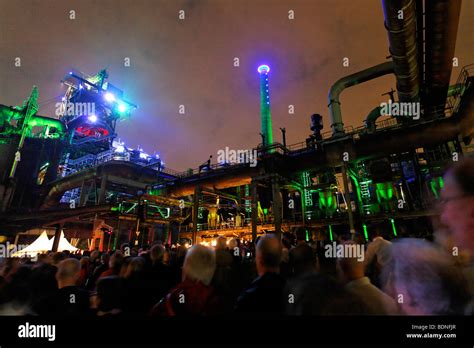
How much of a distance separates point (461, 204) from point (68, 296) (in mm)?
4370

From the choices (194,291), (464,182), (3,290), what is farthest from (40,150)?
(464,182)

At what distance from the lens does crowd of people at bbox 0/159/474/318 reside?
5.44 ft

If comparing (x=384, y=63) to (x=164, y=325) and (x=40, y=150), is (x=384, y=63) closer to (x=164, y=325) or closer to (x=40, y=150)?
(x=164, y=325)

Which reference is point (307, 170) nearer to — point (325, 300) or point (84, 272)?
point (84, 272)

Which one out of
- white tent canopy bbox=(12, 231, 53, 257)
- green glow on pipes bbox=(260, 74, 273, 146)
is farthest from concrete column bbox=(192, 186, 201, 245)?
green glow on pipes bbox=(260, 74, 273, 146)

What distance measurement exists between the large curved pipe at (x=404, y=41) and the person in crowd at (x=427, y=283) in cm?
1160

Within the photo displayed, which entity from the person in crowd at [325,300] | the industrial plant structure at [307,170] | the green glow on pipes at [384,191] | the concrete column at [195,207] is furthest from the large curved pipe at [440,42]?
the concrete column at [195,207]

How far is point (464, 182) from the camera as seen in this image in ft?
5.49

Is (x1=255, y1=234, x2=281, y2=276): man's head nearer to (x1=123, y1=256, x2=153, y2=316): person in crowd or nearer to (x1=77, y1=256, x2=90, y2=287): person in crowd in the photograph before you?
(x1=123, y1=256, x2=153, y2=316): person in crowd

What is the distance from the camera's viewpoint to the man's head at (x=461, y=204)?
164cm

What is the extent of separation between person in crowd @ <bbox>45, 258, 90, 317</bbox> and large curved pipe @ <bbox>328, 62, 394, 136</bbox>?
54.1 feet

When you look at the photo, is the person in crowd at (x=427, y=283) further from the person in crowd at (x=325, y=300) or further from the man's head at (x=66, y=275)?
the man's head at (x=66, y=275)

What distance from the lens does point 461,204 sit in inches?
65.4

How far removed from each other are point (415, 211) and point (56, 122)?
43.4 meters
